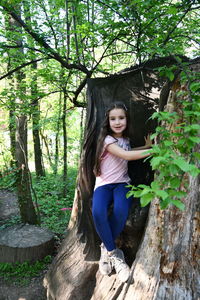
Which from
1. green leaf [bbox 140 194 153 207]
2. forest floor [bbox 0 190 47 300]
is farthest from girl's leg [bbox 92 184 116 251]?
forest floor [bbox 0 190 47 300]

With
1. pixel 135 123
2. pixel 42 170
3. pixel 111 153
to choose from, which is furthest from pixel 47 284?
pixel 42 170

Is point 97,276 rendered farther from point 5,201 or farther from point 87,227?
point 5,201

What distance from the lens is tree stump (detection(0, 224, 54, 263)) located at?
4.00 metres

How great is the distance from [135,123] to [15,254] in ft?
9.17

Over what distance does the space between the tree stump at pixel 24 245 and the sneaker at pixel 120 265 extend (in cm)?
192

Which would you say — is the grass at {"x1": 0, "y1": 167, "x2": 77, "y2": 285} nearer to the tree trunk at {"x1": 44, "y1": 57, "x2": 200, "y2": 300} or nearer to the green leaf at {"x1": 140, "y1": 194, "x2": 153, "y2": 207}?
the tree trunk at {"x1": 44, "y1": 57, "x2": 200, "y2": 300}

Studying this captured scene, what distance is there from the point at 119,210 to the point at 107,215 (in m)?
0.15

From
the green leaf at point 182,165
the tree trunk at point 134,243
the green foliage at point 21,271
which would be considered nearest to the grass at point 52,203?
the green foliage at point 21,271

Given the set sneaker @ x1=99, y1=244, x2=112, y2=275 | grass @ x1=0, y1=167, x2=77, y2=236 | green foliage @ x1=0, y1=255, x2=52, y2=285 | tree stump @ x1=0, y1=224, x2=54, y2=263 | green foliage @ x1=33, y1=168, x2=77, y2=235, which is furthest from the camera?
green foliage @ x1=33, y1=168, x2=77, y2=235

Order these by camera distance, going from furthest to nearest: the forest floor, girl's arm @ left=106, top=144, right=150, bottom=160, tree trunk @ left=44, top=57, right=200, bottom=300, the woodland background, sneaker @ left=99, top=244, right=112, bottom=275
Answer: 1. the forest floor
2. the woodland background
3. sneaker @ left=99, top=244, right=112, bottom=275
4. girl's arm @ left=106, top=144, right=150, bottom=160
5. tree trunk @ left=44, top=57, right=200, bottom=300

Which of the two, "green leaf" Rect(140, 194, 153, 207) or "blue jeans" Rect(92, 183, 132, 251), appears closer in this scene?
"green leaf" Rect(140, 194, 153, 207)

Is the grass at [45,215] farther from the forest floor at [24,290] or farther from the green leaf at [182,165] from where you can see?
the green leaf at [182,165]

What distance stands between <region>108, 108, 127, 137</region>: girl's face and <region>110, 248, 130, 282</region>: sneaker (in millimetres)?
1268

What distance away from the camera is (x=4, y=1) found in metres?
2.88
